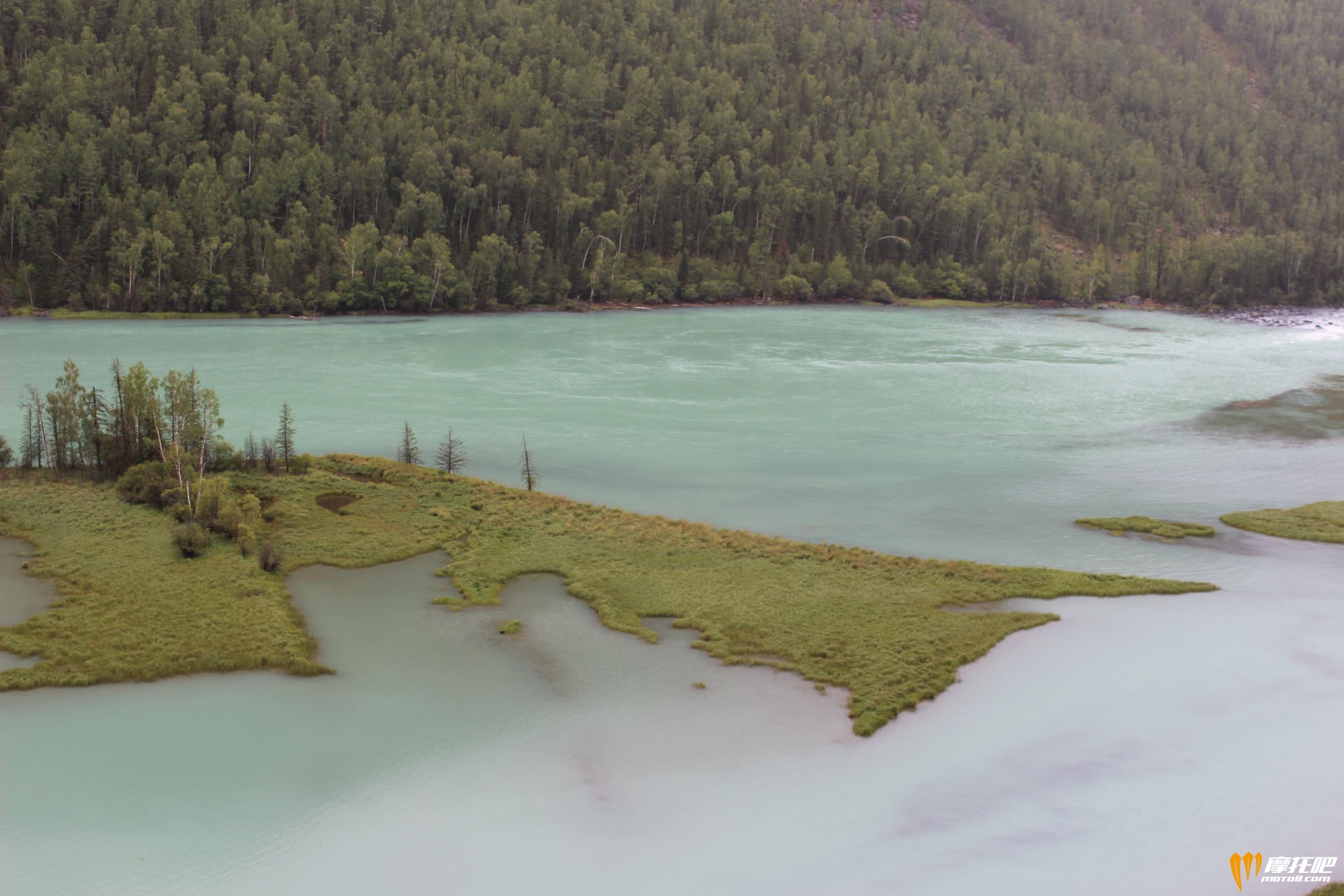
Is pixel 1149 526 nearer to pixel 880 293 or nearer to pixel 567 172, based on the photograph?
pixel 880 293

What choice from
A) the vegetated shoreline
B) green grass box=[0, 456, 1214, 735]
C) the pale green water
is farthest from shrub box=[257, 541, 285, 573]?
the vegetated shoreline

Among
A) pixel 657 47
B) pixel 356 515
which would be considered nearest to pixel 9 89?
pixel 657 47

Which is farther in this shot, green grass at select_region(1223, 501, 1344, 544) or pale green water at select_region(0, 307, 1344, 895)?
green grass at select_region(1223, 501, 1344, 544)

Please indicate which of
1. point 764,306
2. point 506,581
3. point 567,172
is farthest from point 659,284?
point 506,581

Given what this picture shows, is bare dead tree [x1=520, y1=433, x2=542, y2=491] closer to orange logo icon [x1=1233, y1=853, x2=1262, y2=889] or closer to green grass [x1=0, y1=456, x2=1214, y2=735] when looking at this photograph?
green grass [x1=0, y1=456, x2=1214, y2=735]

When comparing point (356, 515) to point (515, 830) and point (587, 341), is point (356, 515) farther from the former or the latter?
point (587, 341)

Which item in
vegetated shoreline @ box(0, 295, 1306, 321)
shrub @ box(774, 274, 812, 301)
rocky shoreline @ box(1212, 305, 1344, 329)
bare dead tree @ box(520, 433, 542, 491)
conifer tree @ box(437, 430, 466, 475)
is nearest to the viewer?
bare dead tree @ box(520, 433, 542, 491)
